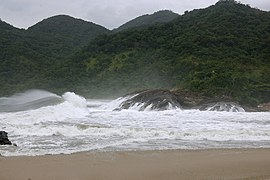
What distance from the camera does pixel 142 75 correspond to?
4719 cm

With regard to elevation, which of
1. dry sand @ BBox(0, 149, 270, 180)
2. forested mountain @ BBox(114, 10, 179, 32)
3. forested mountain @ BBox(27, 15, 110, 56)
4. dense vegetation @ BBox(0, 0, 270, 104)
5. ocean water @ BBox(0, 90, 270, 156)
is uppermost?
forested mountain @ BBox(114, 10, 179, 32)

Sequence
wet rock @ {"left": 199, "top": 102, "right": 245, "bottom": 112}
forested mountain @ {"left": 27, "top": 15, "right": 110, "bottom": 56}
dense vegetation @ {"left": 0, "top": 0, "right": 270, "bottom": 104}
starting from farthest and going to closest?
forested mountain @ {"left": 27, "top": 15, "right": 110, "bottom": 56}
dense vegetation @ {"left": 0, "top": 0, "right": 270, "bottom": 104}
wet rock @ {"left": 199, "top": 102, "right": 245, "bottom": 112}

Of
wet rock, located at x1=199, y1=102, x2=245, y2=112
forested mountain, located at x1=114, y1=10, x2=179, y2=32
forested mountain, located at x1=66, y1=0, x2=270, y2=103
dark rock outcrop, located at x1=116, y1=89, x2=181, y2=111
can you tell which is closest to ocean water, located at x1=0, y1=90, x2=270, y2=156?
wet rock, located at x1=199, y1=102, x2=245, y2=112

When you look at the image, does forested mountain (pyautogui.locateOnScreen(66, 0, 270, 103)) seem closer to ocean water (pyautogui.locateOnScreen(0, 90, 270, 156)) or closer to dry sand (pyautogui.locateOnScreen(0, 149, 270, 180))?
ocean water (pyautogui.locateOnScreen(0, 90, 270, 156))

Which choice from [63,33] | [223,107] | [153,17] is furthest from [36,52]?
[223,107]

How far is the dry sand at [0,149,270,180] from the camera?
8.40 meters

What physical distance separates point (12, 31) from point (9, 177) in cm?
7513

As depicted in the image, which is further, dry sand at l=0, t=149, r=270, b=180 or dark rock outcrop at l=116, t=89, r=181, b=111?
dark rock outcrop at l=116, t=89, r=181, b=111

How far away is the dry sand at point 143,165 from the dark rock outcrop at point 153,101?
49.7ft

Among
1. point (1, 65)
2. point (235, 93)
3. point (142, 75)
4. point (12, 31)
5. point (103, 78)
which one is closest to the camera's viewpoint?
point (235, 93)

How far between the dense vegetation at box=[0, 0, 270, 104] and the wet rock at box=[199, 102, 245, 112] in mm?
3159

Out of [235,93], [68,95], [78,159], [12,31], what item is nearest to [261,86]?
[235,93]

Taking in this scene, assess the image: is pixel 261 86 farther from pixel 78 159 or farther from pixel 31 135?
pixel 78 159

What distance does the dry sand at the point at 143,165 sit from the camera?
8.40 m
